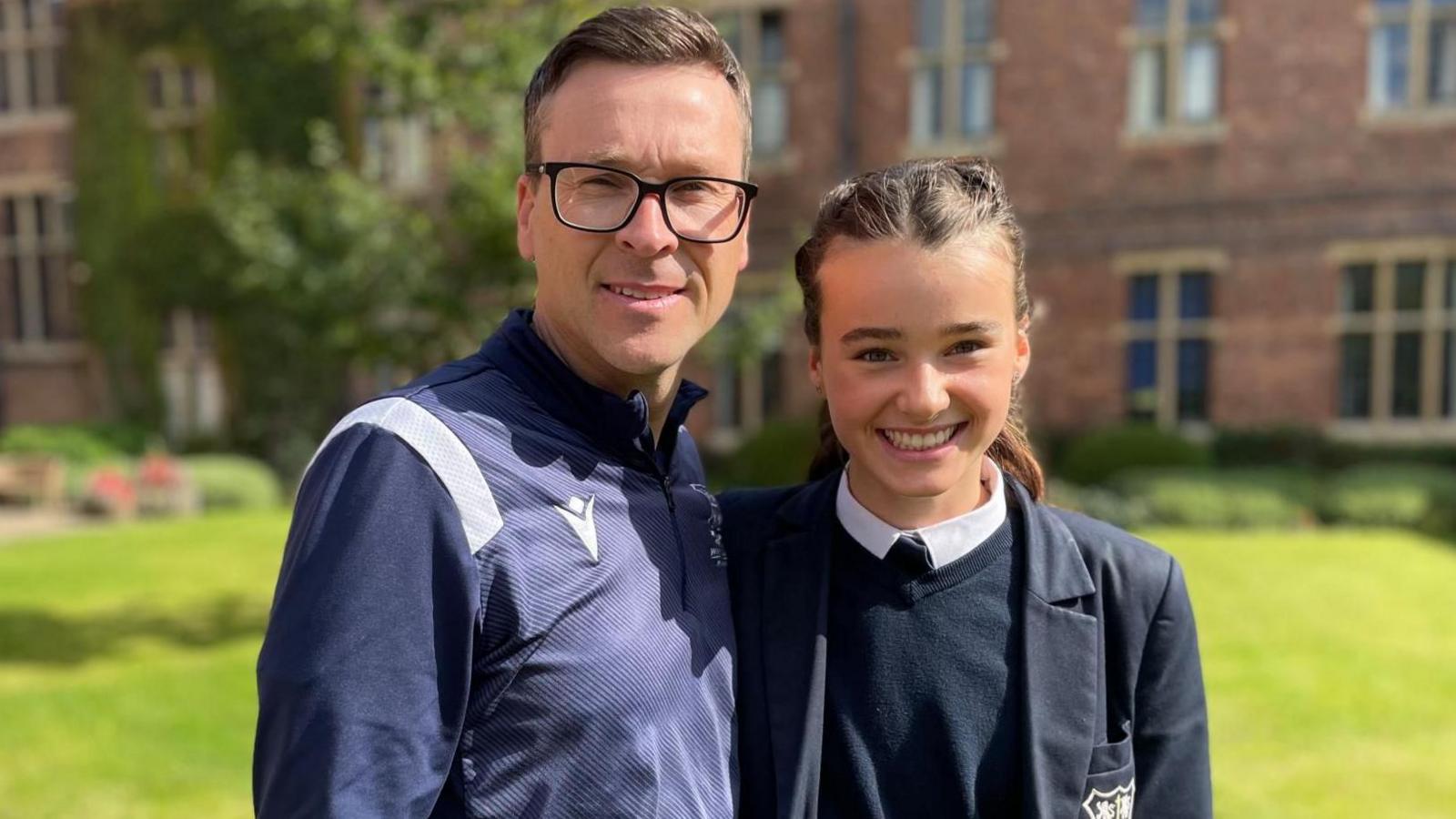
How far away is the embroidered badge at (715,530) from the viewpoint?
1.89 m

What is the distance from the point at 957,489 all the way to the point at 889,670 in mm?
339

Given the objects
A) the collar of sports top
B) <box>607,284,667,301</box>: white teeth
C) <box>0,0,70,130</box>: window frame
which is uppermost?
<box>0,0,70,130</box>: window frame

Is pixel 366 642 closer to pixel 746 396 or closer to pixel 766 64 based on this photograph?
pixel 746 396

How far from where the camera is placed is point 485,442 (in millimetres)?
1563

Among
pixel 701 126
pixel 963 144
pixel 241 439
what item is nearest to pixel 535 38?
pixel 701 126

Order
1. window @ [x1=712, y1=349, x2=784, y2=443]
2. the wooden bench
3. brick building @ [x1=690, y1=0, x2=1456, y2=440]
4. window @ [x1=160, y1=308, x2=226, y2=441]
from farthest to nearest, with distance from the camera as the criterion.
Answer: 1. window @ [x1=160, y1=308, x2=226, y2=441]
2. window @ [x1=712, y1=349, x2=784, y2=443]
3. the wooden bench
4. brick building @ [x1=690, y1=0, x2=1456, y2=440]

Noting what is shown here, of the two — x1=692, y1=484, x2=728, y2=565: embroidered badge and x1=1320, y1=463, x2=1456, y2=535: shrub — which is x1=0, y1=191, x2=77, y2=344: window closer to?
x1=1320, y1=463, x2=1456, y2=535: shrub

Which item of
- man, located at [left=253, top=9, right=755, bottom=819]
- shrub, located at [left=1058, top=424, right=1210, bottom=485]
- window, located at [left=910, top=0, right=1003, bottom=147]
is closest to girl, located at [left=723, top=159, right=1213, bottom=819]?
man, located at [left=253, top=9, right=755, bottom=819]

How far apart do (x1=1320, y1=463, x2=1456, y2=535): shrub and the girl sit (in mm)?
11311

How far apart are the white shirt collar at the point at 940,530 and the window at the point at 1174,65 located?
13826 millimetres

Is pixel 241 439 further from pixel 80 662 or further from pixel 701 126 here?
pixel 701 126

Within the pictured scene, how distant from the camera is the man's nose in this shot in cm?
171

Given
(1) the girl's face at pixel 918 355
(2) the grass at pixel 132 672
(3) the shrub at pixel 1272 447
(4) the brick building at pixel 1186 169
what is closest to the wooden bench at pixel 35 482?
(2) the grass at pixel 132 672

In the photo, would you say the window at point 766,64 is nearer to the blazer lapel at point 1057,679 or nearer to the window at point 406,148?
the window at point 406,148
